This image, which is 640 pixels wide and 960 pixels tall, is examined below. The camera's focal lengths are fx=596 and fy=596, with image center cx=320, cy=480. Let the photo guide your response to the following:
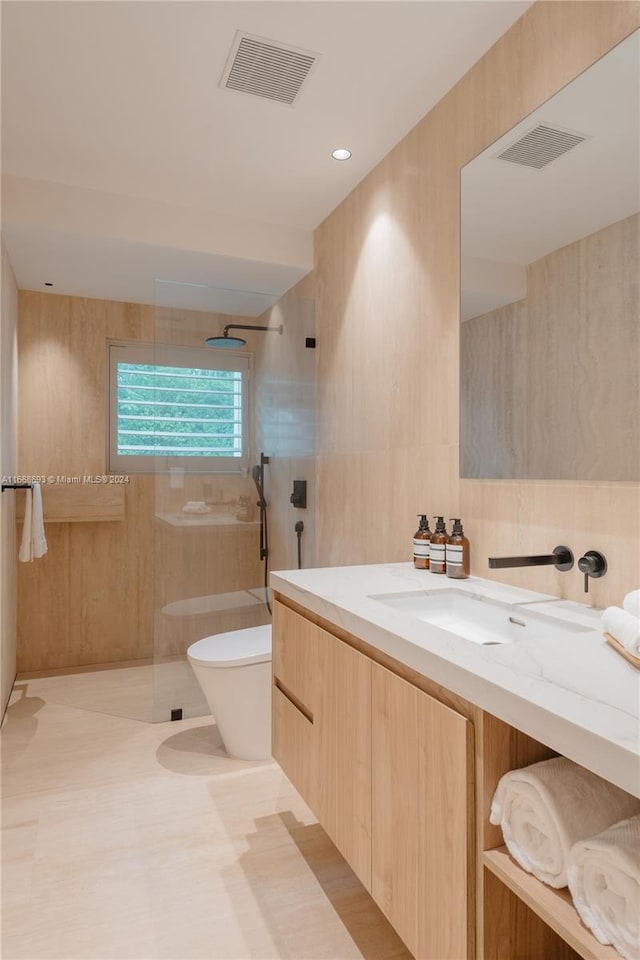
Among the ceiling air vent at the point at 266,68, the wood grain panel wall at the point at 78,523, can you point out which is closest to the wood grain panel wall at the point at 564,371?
the ceiling air vent at the point at 266,68

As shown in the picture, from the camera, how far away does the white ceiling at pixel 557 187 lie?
1.36 meters

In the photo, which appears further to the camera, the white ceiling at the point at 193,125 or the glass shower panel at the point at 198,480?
the glass shower panel at the point at 198,480

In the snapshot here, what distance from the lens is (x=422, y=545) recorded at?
78.9 inches

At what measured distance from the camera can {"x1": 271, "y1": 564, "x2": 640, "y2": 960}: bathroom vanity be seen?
822mm

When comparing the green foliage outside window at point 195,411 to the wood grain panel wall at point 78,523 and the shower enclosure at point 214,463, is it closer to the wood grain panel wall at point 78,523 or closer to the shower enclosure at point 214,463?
the shower enclosure at point 214,463

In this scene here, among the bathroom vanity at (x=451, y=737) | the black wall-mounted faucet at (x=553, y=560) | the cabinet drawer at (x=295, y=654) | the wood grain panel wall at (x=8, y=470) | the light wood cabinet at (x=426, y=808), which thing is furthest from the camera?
the wood grain panel wall at (x=8, y=470)

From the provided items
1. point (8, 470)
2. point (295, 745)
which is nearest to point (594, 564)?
point (295, 745)

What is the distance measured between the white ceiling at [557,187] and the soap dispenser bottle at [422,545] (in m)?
0.69

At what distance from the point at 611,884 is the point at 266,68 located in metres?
2.23

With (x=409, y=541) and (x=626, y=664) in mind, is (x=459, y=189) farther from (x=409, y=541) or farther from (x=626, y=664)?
(x=626, y=664)

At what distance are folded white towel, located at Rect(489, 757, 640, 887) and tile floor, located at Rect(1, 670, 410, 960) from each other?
2.85ft

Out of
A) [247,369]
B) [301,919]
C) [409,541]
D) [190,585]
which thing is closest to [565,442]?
[409,541]

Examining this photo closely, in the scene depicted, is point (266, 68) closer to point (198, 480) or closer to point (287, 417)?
point (287, 417)

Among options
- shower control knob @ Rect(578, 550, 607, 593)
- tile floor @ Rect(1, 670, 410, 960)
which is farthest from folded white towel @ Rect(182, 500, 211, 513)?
shower control knob @ Rect(578, 550, 607, 593)
